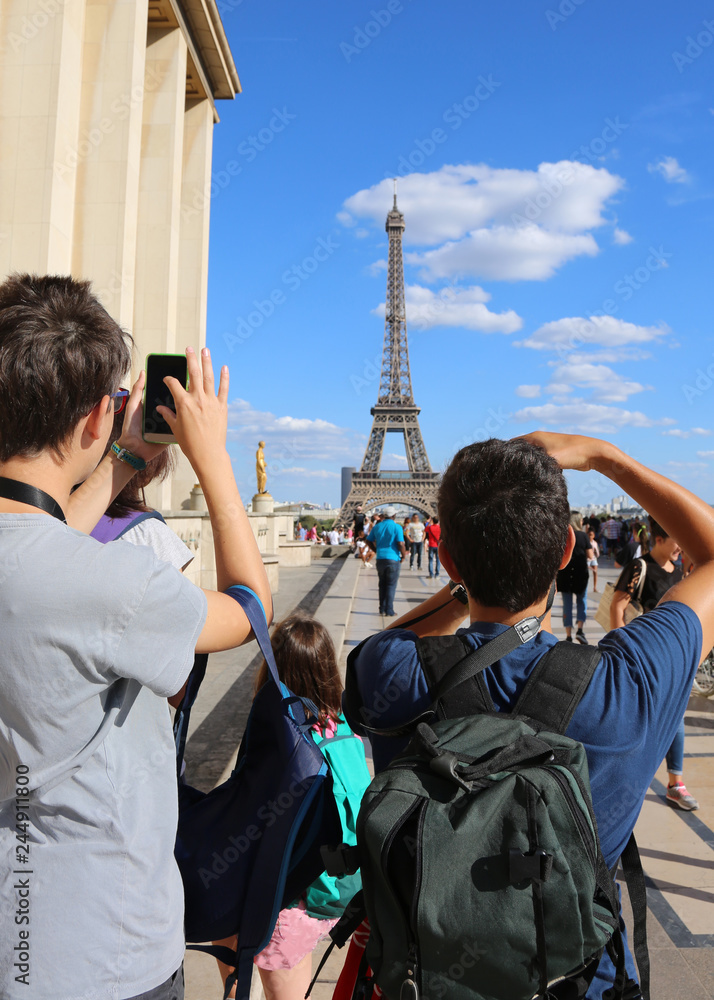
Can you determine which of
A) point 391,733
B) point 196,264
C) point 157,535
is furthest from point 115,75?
point 391,733

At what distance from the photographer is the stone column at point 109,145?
1169 centimetres

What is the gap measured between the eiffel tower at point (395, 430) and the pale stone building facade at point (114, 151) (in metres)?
36.6

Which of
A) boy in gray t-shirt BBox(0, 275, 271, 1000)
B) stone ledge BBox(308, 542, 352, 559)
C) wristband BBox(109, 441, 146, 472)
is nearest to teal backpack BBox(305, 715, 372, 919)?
boy in gray t-shirt BBox(0, 275, 271, 1000)

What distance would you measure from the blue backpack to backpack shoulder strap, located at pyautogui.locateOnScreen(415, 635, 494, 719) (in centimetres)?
29

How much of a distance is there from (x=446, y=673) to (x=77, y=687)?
2.05 ft

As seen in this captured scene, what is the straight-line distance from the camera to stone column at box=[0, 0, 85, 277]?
31.1 feet

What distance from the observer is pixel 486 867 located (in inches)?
44.0

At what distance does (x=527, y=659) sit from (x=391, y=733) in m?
0.28

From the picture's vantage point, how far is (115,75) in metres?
11.7

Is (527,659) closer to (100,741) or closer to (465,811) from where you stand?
(465,811)

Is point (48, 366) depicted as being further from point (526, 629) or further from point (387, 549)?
point (387, 549)

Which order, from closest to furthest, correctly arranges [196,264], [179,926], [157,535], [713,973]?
[179,926] → [157,535] → [713,973] → [196,264]

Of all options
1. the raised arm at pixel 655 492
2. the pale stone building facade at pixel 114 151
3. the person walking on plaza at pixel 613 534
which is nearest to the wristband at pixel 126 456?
the raised arm at pixel 655 492

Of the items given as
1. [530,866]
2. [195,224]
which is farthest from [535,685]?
[195,224]
